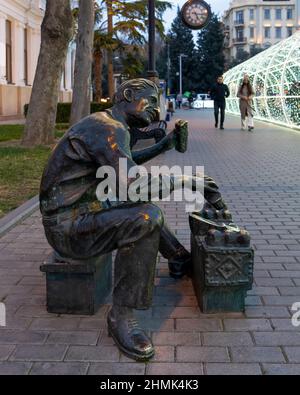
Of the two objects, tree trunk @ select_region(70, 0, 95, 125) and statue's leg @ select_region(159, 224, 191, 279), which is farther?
tree trunk @ select_region(70, 0, 95, 125)

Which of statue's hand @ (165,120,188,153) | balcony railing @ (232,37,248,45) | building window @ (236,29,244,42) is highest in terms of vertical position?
building window @ (236,29,244,42)

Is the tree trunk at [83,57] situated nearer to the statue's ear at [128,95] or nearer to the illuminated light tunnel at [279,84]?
the illuminated light tunnel at [279,84]

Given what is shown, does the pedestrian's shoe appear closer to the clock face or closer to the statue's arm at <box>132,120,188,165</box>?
the statue's arm at <box>132,120,188,165</box>

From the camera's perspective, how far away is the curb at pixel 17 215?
6043 millimetres

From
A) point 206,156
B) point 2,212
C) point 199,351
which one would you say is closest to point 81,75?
point 206,156

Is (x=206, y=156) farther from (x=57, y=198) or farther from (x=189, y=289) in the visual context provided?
(x=57, y=198)

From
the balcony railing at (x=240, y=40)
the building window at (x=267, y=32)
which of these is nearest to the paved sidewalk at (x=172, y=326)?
the balcony railing at (x=240, y=40)

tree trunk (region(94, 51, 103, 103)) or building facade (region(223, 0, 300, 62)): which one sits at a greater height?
building facade (region(223, 0, 300, 62))

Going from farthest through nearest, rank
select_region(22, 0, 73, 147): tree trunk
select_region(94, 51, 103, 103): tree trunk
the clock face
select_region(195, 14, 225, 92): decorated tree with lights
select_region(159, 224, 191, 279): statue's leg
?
select_region(195, 14, 225, 92): decorated tree with lights < select_region(94, 51, 103, 103): tree trunk < the clock face < select_region(22, 0, 73, 147): tree trunk < select_region(159, 224, 191, 279): statue's leg

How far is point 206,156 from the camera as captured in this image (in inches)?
498

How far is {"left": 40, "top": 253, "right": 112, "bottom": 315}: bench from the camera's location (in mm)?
3586

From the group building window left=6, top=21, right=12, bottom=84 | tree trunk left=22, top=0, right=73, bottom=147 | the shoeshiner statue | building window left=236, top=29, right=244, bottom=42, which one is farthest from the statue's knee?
building window left=236, top=29, right=244, bottom=42

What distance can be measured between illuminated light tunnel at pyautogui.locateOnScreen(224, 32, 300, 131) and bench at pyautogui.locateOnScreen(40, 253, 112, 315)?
1665 centimetres
